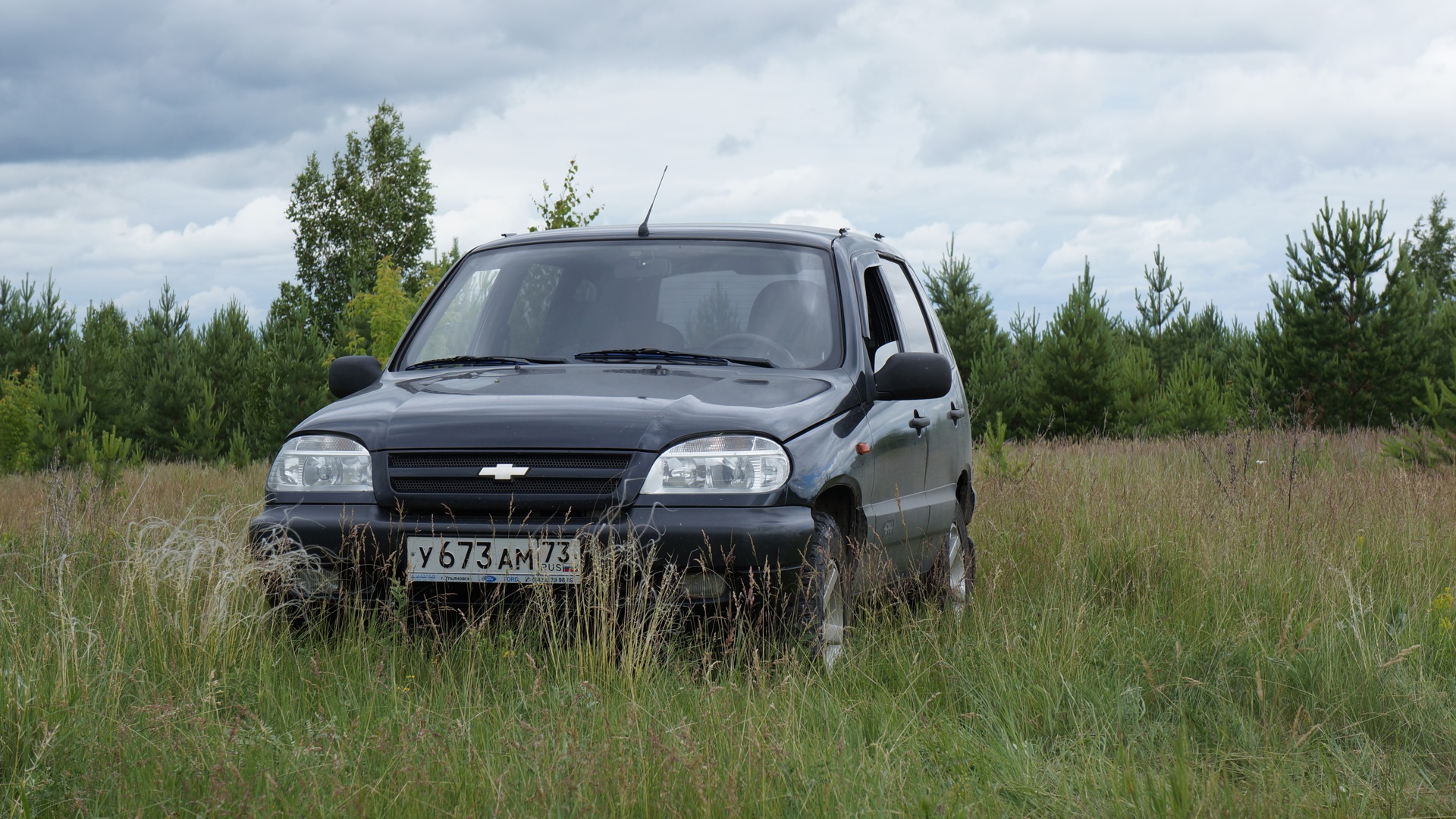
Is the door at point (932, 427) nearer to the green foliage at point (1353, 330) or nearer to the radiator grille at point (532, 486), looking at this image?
the radiator grille at point (532, 486)

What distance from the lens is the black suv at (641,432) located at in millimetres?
4105

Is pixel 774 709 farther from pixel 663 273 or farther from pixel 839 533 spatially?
pixel 663 273

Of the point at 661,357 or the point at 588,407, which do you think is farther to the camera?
the point at 661,357

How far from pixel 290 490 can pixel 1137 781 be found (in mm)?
2883

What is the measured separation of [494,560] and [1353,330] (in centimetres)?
2250

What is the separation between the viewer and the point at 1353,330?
23172 millimetres

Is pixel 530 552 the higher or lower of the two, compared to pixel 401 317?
lower

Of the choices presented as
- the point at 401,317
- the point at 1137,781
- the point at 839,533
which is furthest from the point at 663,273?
the point at 401,317

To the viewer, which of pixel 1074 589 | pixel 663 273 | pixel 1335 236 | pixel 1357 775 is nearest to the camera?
pixel 1357 775

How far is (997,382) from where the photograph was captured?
25.0 m

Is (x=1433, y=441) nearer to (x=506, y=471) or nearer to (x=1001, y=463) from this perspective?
(x=1001, y=463)

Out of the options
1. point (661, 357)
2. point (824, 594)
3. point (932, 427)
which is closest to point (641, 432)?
point (824, 594)

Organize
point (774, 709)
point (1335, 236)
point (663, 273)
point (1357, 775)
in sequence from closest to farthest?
1. point (1357, 775)
2. point (774, 709)
3. point (663, 273)
4. point (1335, 236)

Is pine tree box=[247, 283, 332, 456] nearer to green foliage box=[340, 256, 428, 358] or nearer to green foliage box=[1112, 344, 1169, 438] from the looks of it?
green foliage box=[340, 256, 428, 358]
